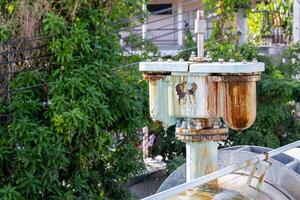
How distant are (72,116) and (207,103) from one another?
2121 millimetres

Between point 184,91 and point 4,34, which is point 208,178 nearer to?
point 184,91

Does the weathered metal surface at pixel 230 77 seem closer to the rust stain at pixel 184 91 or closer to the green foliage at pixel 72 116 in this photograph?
the rust stain at pixel 184 91

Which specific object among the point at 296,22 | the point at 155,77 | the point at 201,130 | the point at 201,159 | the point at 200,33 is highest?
the point at 296,22

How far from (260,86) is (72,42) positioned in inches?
138

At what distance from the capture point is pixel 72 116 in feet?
16.5

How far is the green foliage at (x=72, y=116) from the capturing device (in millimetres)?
5090

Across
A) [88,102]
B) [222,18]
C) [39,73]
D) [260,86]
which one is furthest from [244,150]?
[222,18]

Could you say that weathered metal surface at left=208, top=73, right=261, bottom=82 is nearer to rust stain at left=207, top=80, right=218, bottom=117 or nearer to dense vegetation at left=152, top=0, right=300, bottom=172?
rust stain at left=207, top=80, right=218, bottom=117

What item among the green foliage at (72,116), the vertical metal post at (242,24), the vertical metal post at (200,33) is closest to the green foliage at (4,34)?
the green foliage at (72,116)

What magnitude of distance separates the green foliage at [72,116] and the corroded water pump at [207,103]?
1985 mm

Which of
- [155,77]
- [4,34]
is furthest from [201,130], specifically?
[4,34]

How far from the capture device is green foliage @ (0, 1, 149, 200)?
5090mm

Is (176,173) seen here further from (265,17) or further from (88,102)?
(265,17)

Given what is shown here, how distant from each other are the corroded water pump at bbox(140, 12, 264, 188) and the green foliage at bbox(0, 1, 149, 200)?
1.99 metres
